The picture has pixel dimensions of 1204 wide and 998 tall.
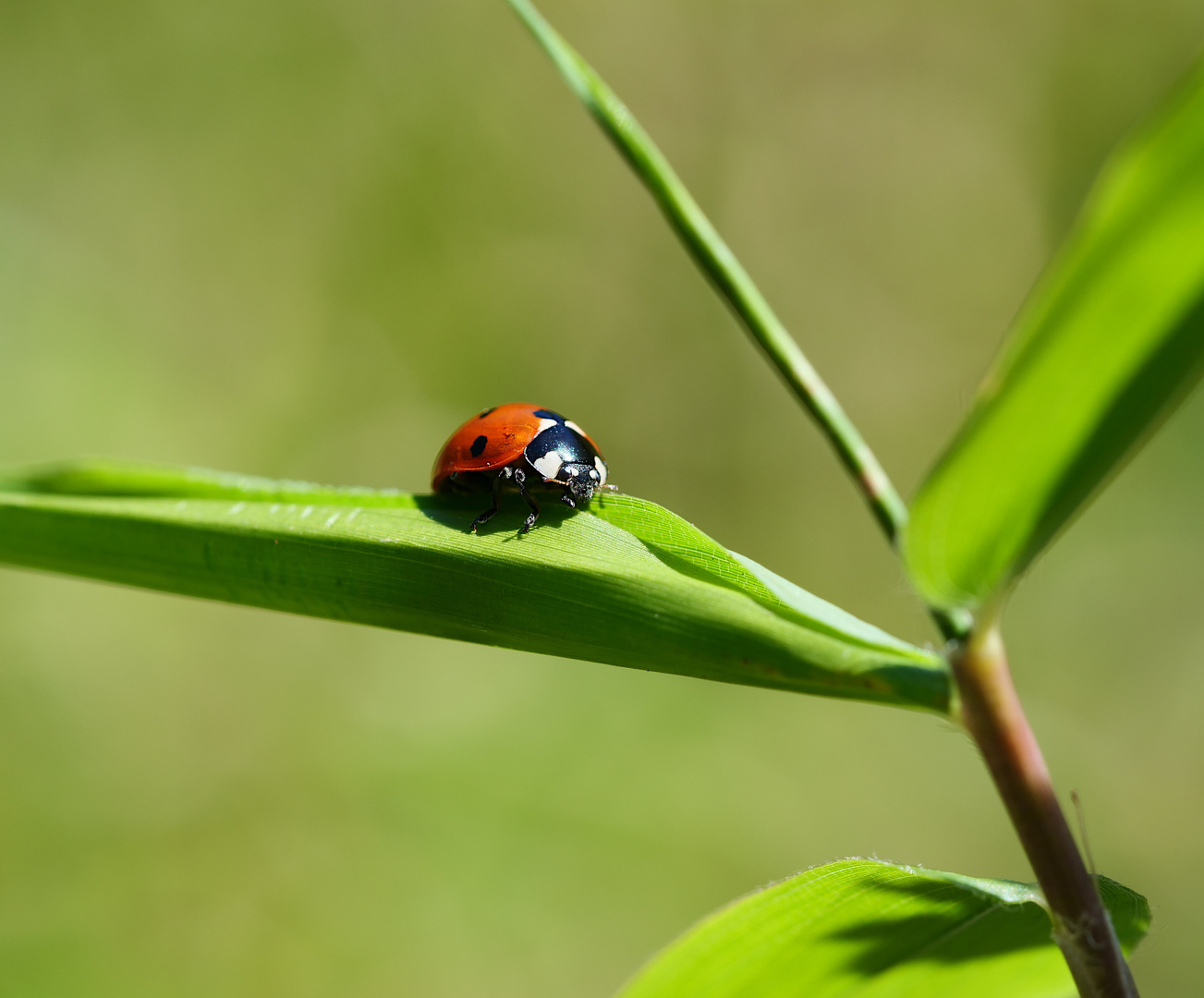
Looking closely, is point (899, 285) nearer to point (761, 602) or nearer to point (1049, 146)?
point (1049, 146)

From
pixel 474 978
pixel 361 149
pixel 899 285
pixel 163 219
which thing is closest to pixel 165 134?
pixel 163 219

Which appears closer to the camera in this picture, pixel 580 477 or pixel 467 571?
pixel 467 571

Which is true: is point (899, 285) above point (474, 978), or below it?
above

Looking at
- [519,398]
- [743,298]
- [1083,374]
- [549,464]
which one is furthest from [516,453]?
[519,398]

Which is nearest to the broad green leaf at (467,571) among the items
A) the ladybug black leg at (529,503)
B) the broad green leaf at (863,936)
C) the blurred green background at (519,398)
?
the ladybug black leg at (529,503)

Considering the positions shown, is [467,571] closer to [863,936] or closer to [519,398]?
[863,936]

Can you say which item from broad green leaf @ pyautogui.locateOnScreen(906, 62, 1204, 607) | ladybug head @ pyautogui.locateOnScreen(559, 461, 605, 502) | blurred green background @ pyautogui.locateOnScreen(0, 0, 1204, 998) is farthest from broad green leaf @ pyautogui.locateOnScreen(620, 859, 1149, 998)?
blurred green background @ pyautogui.locateOnScreen(0, 0, 1204, 998)
